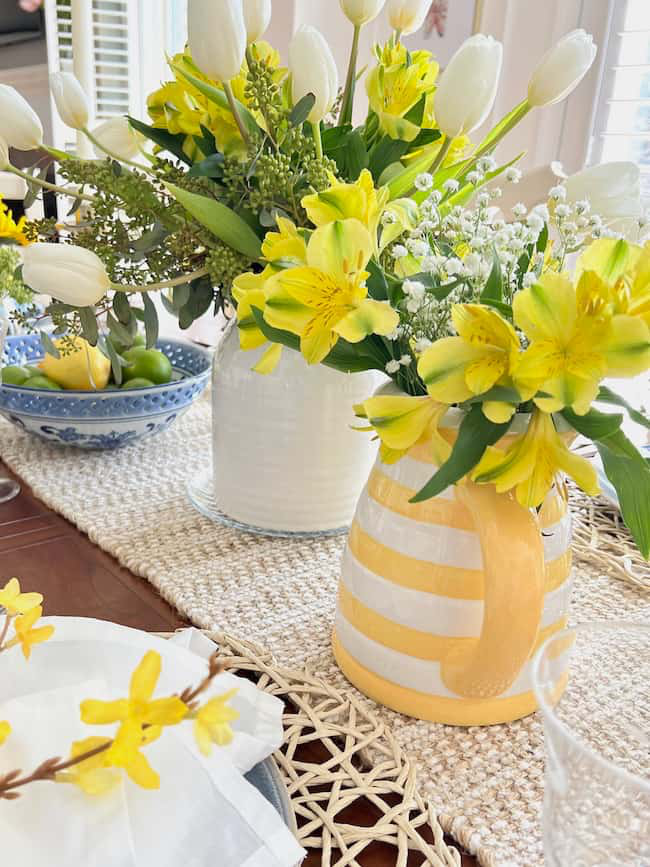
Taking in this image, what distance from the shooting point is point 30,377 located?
929 mm

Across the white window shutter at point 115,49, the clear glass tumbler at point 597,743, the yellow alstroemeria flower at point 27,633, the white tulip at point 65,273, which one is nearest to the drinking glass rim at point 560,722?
the clear glass tumbler at point 597,743

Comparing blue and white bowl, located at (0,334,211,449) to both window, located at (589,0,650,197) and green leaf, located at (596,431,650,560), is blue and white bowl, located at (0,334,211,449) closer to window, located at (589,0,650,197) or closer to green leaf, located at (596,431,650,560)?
green leaf, located at (596,431,650,560)

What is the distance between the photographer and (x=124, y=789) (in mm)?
357

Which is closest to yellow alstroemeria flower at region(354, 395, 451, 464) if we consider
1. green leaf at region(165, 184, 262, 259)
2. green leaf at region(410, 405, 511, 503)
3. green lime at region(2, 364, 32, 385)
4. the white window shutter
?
green leaf at region(410, 405, 511, 503)

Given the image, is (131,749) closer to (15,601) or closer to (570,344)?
(15,601)

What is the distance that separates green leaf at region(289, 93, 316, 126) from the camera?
23.9 inches

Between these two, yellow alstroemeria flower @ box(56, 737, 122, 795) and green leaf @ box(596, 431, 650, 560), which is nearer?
yellow alstroemeria flower @ box(56, 737, 122, 795)

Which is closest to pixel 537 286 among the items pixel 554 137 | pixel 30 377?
pixel 30 377

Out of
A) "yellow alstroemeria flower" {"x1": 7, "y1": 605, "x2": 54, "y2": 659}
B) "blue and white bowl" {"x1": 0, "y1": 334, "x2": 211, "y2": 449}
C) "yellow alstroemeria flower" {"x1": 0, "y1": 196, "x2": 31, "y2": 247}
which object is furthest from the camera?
"blue and white bowl" {"x1": 0, "y1": 334, "x2": 211, "y2": 449}

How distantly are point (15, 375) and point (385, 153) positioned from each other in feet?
1.63

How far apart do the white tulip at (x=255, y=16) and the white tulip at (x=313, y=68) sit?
0.07 meters

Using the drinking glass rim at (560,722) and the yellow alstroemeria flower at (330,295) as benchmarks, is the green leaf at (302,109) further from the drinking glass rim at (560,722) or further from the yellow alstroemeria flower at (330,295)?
the drinking glass rim at (560,722)

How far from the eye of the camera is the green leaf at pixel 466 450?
425mm

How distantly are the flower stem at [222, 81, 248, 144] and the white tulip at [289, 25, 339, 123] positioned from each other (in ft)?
0.16
